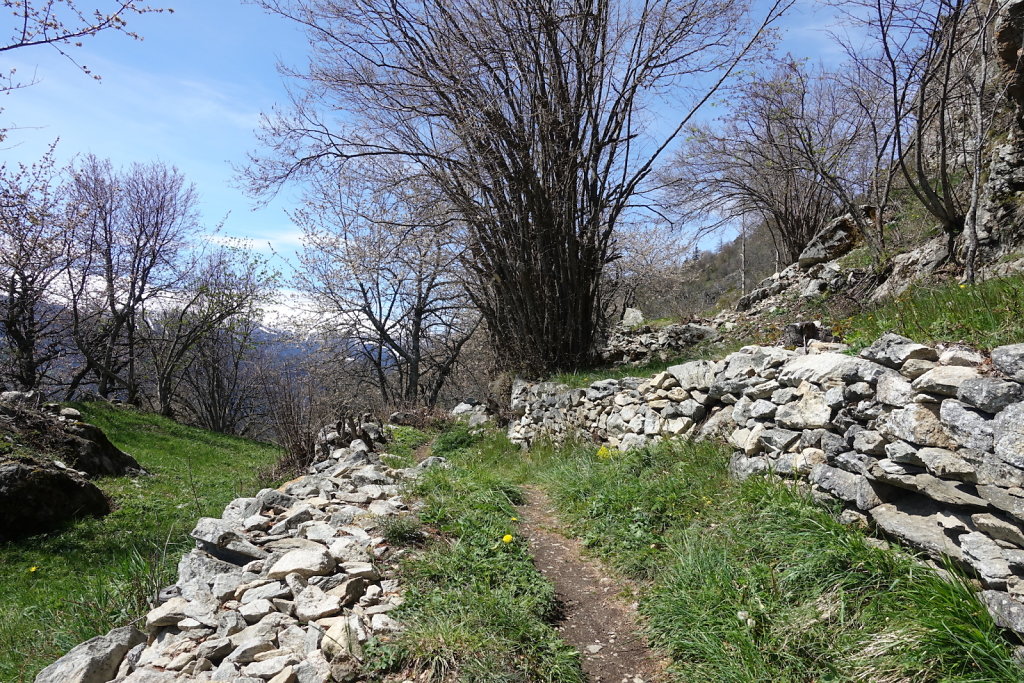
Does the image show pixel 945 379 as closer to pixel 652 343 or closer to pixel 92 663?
pixel 92 663

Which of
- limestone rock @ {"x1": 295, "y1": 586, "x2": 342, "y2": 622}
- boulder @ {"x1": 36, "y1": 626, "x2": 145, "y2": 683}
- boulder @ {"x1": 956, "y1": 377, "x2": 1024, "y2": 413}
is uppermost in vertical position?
boulder @ {"x1": 956, "y1": 377, "x2": 1024, "y2": 413}

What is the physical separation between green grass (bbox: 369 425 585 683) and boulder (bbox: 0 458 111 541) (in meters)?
4.92

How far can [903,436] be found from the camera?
2.60m

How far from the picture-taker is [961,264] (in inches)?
202

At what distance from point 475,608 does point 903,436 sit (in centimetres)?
219

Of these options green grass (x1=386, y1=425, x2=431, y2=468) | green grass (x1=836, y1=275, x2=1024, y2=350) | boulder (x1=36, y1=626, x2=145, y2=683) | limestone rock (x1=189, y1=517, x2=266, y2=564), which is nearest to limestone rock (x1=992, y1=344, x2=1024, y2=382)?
green grass (x1=836, y1=275, x2=1024, y2=350)

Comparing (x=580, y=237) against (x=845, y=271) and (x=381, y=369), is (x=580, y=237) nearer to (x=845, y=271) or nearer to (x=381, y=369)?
(x=845, y=271)

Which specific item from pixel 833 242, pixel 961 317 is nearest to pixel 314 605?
pixel 961 317

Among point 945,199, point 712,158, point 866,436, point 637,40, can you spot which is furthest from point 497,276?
point 712,158

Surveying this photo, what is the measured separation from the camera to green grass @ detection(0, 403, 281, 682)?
10.6ft

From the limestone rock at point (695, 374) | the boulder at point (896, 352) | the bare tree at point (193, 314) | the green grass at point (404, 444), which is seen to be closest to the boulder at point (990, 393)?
the boulder at point (896, 352)

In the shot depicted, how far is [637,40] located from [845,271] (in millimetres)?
4810

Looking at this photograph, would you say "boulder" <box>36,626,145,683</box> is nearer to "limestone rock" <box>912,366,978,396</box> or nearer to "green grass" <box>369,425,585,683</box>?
"green grass" <box>369,425,585,683</box>

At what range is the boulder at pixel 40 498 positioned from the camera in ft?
19.7
